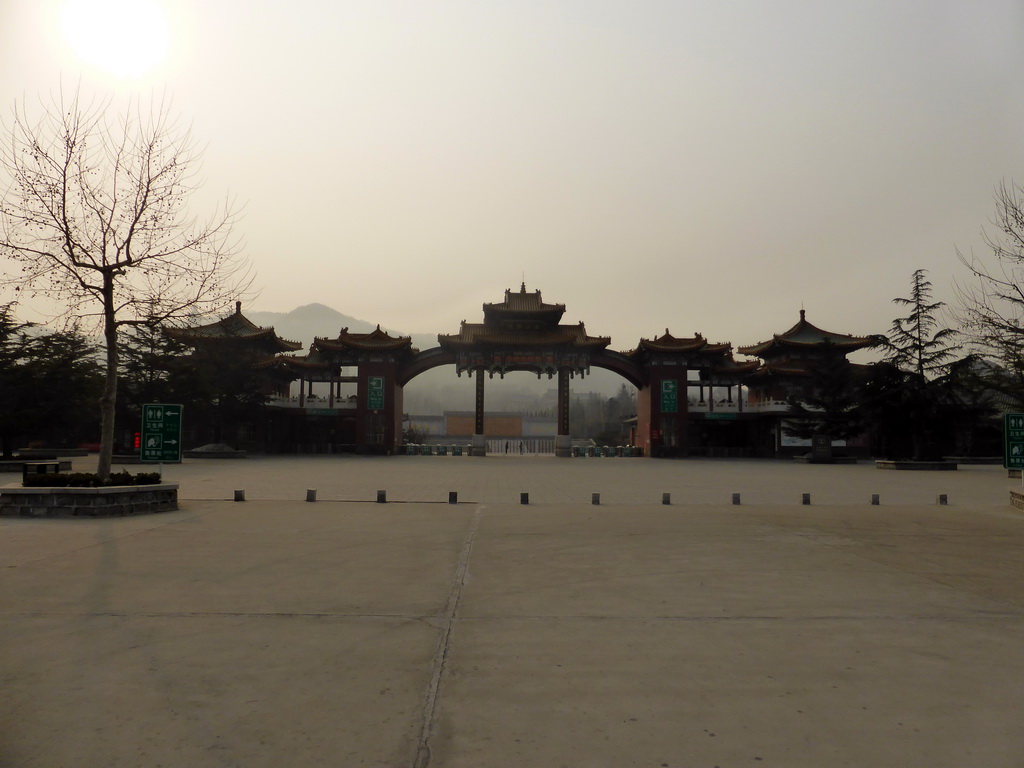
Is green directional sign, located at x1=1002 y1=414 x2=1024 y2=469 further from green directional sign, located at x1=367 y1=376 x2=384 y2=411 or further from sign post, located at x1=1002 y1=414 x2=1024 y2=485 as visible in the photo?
green directional sign, located at x1=367 y1=376 x2=384 y2=411

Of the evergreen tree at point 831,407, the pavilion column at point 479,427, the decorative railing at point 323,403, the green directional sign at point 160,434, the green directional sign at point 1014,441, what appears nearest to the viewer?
the green directional sign at point 160,434

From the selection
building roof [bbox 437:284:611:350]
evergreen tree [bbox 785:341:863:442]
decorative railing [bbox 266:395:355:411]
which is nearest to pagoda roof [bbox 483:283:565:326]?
building roof [bbox 437:284:611:350]

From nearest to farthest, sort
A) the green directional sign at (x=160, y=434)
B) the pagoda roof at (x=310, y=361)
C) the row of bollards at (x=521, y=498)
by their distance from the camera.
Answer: the green directional sign at (x=160, y=434) → the row of bollards at (x=521, y=498) → the pagoda roof at (x=310, y=361)

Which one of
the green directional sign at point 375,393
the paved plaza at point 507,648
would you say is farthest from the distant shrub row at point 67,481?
the green directional sign at point 375,393

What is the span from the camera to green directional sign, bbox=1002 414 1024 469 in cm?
1302

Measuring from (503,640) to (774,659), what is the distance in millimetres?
1647

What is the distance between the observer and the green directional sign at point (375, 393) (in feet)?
120

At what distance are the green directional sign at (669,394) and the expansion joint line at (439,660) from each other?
31550mm

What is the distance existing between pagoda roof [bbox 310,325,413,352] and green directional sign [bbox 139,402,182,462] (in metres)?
24.4

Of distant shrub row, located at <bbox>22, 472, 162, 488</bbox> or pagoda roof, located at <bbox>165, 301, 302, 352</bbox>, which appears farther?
pagoda roof, located at <bbox>165, 301, 302, 352</bbox>

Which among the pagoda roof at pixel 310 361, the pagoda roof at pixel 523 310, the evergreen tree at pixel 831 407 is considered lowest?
the evergreen tree at pixel 831 407

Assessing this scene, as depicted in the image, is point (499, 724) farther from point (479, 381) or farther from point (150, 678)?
point (479, 381)

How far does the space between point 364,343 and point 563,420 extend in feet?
40.5

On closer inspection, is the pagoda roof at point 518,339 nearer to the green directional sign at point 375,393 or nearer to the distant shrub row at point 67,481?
the green directional sign at point 375,393
